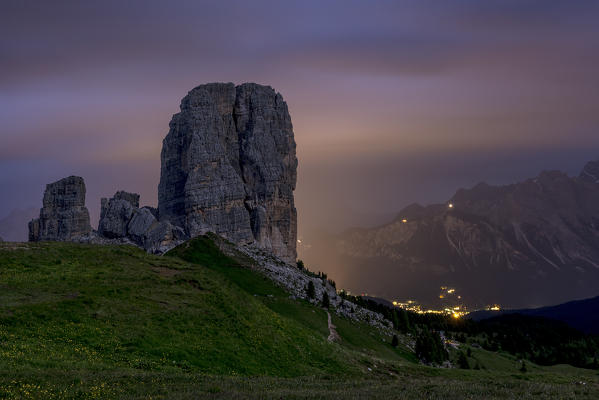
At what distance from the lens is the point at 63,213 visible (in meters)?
188

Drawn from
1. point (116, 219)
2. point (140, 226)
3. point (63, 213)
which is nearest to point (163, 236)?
point (140, 226)

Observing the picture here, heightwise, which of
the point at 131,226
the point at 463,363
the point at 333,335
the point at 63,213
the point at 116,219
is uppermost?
the point at 63,213

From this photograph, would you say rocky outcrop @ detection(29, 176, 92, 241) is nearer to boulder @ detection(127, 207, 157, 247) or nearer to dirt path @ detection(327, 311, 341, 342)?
boulder @ detection(127, 207, 157, 247)

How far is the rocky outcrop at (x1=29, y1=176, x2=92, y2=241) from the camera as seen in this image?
18662cm

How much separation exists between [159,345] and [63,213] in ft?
555

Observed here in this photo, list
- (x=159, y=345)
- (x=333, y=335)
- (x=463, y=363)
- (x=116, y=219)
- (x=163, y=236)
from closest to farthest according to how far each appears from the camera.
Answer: (x=159, y=345)
(x=333, y=335)
(x=463, y=363)
(x=163, y=236)
(x=116, y=219)

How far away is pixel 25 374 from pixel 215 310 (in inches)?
1039

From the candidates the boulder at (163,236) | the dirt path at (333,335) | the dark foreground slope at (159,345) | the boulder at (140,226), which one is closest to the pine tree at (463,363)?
the dirt path at (333,335)

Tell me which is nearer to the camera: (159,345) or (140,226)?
(159,345)

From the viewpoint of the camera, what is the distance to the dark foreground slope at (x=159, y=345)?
95.2 feet

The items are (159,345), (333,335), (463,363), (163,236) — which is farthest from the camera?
(163,236)

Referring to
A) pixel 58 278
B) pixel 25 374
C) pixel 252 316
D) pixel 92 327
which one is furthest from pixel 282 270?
pixel 25 374

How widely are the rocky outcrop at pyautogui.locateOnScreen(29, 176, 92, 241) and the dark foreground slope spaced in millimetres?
132578

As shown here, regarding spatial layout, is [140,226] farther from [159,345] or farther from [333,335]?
[159,345]
